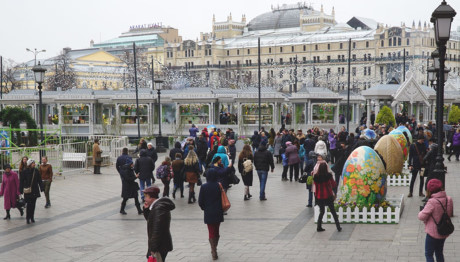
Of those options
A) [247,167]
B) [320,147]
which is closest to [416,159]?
[320,147]

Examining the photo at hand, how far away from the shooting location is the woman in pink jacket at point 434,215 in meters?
8.84

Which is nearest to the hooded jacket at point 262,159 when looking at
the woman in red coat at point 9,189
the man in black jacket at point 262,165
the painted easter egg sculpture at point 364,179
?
the man in black jacket at point 262,165

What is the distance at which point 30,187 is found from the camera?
48.2 ft

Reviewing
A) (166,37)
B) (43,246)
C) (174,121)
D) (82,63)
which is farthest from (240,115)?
(166,37)

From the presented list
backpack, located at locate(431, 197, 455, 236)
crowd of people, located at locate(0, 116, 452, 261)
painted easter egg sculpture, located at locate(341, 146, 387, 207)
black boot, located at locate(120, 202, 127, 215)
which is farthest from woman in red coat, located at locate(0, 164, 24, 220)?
backpack, located at locate(431, 197, 455, 236)

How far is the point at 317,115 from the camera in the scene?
1427 inches

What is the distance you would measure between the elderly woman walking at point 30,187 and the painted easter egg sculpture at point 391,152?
888cm

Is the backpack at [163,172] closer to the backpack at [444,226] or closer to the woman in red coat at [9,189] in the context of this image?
the woman in red coat at [9,189]

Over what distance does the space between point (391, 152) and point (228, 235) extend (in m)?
7.18

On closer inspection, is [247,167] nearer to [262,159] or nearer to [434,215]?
[262,159]

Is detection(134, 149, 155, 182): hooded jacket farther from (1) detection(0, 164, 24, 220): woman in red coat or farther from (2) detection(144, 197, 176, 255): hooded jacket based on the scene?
(2) detection(144, 197, 176, 255): hooded jacket

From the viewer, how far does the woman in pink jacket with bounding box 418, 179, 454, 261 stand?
8836 mm

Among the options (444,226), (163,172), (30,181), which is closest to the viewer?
(444,226)

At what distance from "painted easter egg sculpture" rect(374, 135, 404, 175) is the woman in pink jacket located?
348 inches
